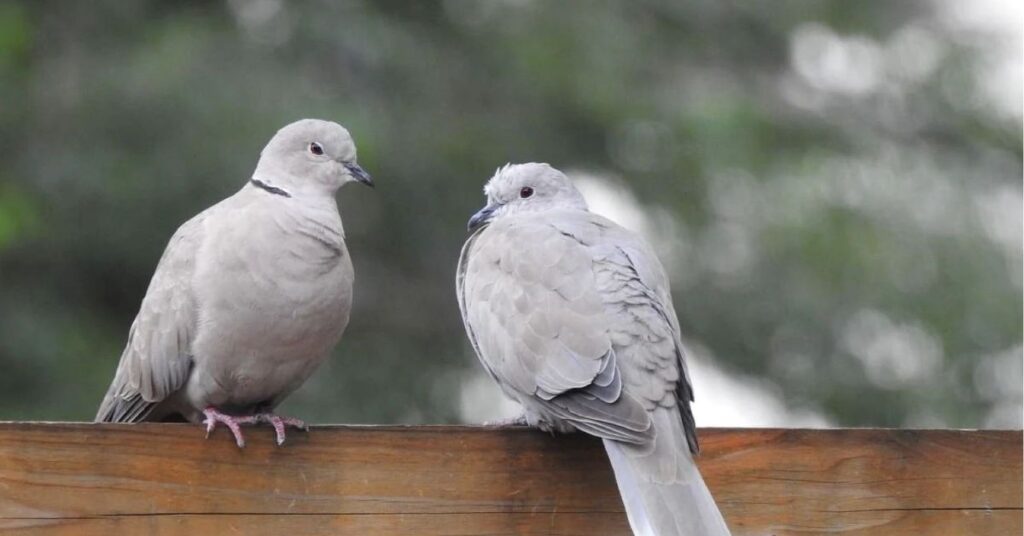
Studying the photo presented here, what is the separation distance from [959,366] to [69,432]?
497cm

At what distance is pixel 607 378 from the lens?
2.84 meters

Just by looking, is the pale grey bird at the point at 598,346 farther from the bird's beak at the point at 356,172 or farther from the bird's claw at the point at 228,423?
the bird's claw at the point at 228,423

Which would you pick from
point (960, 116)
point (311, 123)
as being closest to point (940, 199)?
point (960, 116)

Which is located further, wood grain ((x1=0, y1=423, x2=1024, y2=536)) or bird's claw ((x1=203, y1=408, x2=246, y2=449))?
bird's claw ((x1=203, y1=408, x2=246, y2=449))

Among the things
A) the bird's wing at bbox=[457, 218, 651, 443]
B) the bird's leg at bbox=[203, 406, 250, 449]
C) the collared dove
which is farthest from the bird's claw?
the bird's wing at bbox=[457, 218, 651, 443]

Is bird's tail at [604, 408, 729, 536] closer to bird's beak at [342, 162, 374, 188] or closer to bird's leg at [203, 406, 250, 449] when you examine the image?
bird's leg at [203, 406, 250, 449]

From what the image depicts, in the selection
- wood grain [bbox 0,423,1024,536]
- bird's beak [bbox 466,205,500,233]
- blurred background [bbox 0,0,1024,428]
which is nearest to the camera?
wood grain [bbox 0,423,1024,536]

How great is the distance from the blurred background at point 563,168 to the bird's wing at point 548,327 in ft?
9.87

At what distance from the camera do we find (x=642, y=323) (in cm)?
296

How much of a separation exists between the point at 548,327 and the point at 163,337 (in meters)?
0.86

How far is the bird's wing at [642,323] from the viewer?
286cm

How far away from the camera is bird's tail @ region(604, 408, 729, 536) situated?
261 centimetres

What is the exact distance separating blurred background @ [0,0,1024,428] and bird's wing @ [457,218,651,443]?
3.01 metres

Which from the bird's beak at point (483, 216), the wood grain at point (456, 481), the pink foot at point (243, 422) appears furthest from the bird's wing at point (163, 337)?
the bird's beak at point (483, 216)
